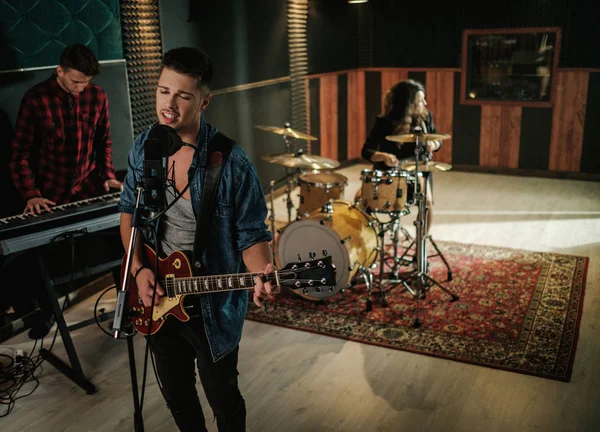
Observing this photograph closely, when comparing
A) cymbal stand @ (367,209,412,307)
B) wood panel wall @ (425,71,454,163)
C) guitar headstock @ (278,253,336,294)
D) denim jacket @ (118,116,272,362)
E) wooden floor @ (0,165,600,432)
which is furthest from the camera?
wood panel wall @ (425,71,454,163)

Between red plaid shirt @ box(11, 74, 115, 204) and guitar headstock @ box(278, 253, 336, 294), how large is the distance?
2421mm

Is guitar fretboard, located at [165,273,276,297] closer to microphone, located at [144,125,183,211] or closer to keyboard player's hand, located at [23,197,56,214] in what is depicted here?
microphone, located at [144,125,183,211]

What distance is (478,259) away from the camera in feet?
16.8

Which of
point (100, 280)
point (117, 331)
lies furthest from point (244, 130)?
point (117, 331)

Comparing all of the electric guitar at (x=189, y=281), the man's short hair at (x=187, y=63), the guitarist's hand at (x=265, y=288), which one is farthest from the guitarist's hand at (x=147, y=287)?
the man's short hair at (x=187, y=63)

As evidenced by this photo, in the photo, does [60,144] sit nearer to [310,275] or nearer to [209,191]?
[209,191]

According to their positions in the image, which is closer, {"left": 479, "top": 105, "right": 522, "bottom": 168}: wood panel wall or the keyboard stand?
the keyboard stand

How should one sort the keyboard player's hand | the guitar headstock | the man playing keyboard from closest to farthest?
the guitar headstock
the keyboard player's hand
the man playing keyboard

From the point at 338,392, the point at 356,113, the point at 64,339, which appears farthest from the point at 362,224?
the point at 356,113

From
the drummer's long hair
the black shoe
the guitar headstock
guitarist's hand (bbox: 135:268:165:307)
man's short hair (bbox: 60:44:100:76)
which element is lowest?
the black shoe

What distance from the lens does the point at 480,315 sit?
13.4ft

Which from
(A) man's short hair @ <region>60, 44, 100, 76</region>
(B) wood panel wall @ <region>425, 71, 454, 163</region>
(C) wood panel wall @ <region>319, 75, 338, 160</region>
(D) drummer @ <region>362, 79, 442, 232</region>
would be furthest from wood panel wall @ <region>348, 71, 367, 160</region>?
(A) man's short hair @ <region>60, 44, 100, 76</region>

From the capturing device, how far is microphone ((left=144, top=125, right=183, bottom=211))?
5.52ft

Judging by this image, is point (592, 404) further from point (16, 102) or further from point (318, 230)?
point (16, 102)
